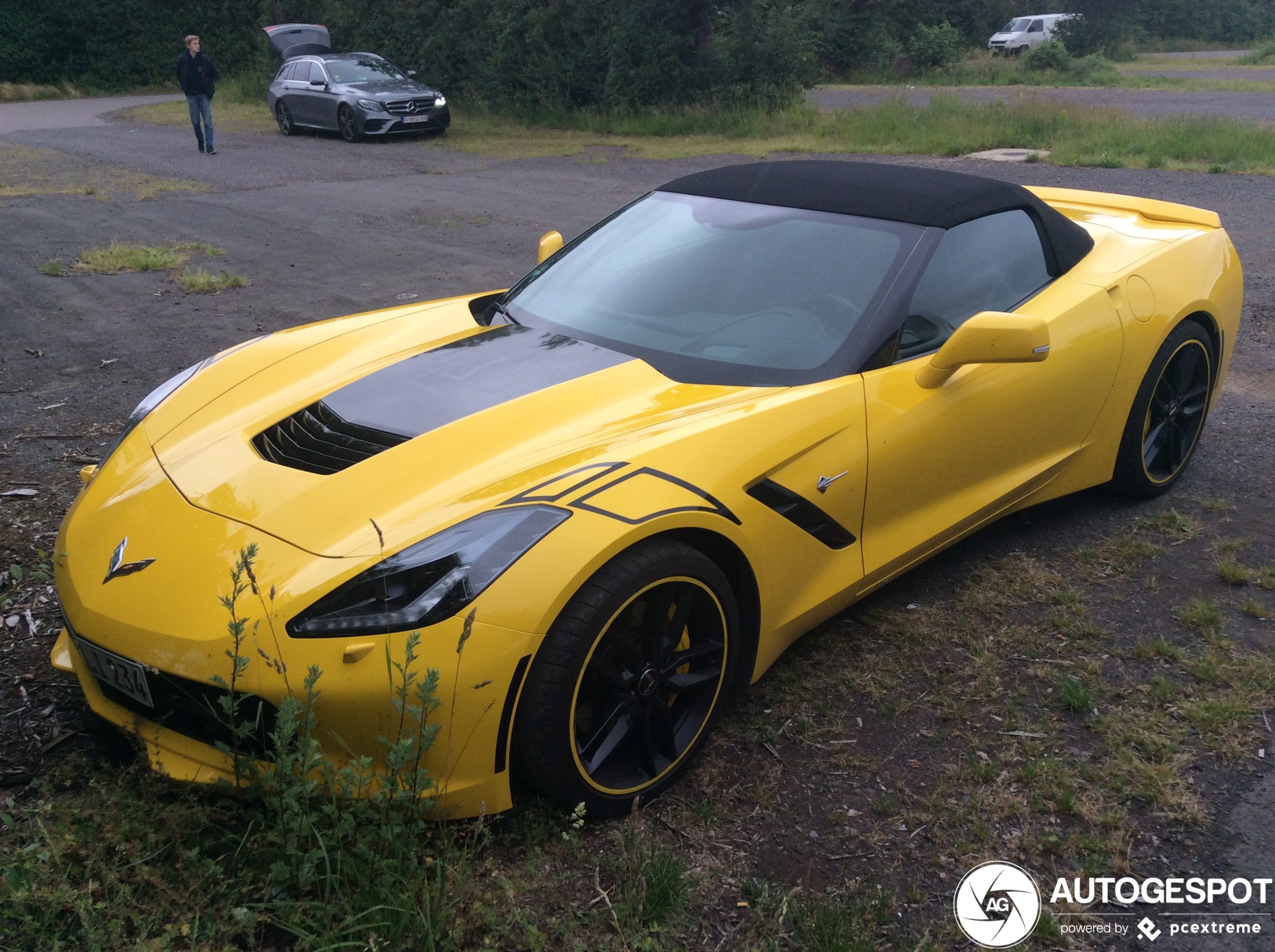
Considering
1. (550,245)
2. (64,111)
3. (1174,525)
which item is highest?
(550,245)

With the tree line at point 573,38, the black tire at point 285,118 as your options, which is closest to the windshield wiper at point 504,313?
the tree line at point 573,38

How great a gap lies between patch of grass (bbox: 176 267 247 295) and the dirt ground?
0.12 m

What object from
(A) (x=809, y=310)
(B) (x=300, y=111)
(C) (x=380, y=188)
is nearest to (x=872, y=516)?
(A) (x=809, y=310)

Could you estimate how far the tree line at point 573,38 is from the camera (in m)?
19.9

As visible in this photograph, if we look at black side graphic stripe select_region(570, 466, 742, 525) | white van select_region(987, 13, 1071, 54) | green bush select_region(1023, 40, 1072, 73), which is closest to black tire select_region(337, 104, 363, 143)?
black side graphic stripe select_region(570, 466, 742, 525)

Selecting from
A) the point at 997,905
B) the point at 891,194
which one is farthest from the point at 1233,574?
the point at 997,905

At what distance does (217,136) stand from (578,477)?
19.1 m

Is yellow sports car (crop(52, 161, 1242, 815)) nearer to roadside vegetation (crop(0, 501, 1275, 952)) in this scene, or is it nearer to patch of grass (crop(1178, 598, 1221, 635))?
roadside vegetation (crop(0, 501, 1275, 952))

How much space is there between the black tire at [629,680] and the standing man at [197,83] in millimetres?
15611

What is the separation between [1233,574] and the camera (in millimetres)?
3625

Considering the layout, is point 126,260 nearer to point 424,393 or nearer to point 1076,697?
point 424,393

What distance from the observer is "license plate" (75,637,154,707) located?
2.29 metres

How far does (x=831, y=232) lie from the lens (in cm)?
341

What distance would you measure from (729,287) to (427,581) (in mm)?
1588
